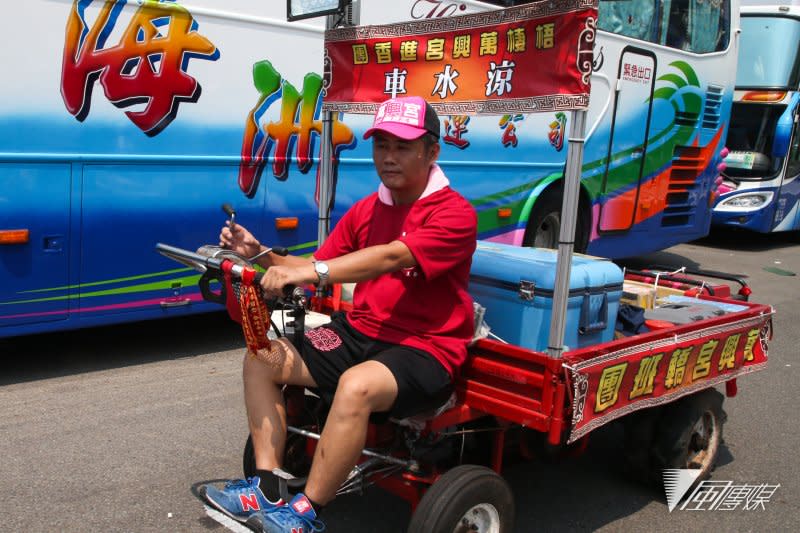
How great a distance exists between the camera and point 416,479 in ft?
10.2

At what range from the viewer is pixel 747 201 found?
12.9 m

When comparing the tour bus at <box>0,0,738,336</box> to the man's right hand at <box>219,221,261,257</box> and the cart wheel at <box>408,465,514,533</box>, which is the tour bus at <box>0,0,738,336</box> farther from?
the cart wheel at <box>408,465,514,533</box>

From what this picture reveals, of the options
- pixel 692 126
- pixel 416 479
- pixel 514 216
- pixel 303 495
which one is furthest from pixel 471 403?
pixel 692 126

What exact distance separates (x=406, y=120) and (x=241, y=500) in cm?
152

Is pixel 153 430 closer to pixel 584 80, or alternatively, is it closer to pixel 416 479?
pixel 416 479

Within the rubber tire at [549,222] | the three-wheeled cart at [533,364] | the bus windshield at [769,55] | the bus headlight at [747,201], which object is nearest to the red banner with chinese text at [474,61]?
the three-wheeled cart at [533,364]

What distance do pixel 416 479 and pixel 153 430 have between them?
2.00 meters

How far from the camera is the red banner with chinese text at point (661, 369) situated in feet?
10.5

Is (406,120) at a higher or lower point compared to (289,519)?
higher

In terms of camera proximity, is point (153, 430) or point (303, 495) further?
point (153, 430)

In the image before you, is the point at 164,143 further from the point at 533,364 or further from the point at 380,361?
the point at 533,364

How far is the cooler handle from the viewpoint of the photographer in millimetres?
3609

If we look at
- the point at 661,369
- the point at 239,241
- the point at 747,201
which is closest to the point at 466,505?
the point at 661,369

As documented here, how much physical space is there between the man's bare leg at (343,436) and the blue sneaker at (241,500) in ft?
0.54
